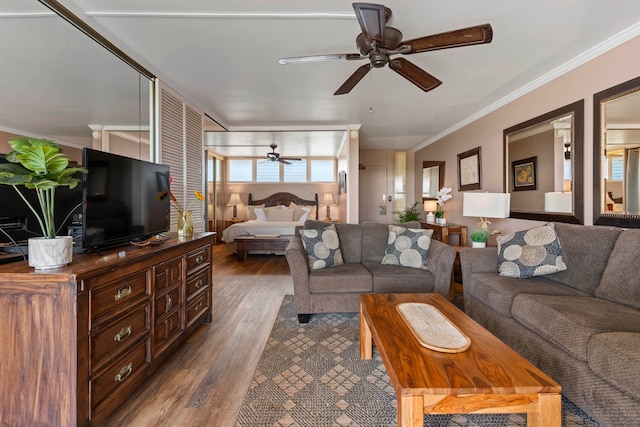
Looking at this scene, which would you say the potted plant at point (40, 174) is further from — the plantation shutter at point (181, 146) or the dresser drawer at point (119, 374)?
the plantation shutter at point (181, 146)

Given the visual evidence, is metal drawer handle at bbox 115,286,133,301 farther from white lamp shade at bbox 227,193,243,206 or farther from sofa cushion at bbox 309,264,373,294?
white lamp shade at bbox 227,193,243,206

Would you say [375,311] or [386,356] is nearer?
[386,356]

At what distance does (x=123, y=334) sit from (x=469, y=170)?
4786 mm

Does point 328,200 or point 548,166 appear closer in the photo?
point 548,166

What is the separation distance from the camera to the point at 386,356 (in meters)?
1.25

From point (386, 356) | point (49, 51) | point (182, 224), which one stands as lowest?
point (386, 356)

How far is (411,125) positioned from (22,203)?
197 inches

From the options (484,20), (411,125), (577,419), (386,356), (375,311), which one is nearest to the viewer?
(386,356)

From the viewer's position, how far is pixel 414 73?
7.19 feet

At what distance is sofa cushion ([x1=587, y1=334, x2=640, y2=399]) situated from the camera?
1195 mm

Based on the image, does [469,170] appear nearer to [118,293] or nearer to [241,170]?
[118,293]

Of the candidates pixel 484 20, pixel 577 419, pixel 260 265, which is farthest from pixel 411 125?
pixel 577 419

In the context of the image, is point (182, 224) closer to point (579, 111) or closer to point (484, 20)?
point (484, 20)

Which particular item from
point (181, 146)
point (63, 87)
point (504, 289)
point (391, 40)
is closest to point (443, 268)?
point (504, 289)
